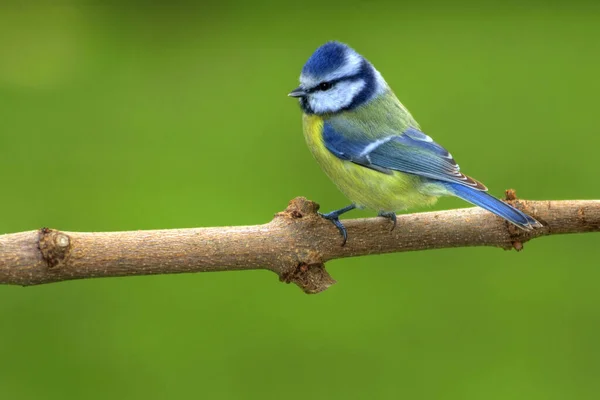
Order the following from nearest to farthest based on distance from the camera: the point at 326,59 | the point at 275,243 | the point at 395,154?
1. the point at 275,243
2. the point at 326,59
3. the point at 395,154

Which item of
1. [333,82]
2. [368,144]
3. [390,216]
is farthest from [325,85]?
[390,216]

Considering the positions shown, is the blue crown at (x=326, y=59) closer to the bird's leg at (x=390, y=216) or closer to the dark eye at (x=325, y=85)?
the dark eye at (x=325, y=85)

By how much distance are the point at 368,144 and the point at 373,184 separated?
0.24ft

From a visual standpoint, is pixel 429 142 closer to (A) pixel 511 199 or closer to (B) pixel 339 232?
(A) pixel 511 199

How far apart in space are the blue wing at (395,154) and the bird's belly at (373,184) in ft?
0.04

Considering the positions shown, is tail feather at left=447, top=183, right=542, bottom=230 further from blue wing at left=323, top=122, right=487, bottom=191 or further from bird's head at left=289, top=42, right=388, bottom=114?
bird's head at left=289, top=42, right=388, bottom=114

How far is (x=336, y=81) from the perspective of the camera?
1096 mm

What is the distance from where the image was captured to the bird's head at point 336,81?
104 centimetres

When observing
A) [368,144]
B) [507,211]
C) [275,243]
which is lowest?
[507,211]

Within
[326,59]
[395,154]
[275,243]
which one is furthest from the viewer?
[395,154]

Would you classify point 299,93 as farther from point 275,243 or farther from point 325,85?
point 275,243

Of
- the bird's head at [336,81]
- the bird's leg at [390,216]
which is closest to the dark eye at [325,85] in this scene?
the bird's head at [336,81]

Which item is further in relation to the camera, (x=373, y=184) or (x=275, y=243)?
(x=373, y=184)

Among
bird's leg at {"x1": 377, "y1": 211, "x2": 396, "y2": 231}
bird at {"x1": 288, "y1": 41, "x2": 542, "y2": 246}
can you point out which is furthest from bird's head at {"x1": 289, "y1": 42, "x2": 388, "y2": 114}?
bird's leg at {"x1": 377, "y1": 211, "x2": 396, "y2": 231}
